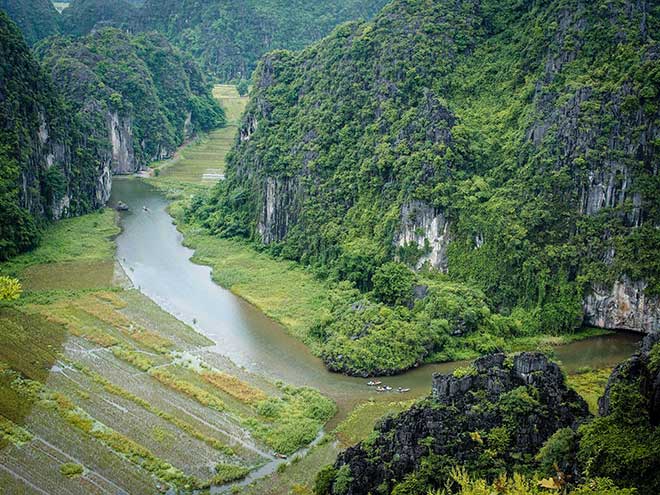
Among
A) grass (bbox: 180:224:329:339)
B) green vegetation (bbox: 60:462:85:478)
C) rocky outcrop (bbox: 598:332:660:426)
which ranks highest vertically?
rocky outcrop (bbox: 598:332:660:426)

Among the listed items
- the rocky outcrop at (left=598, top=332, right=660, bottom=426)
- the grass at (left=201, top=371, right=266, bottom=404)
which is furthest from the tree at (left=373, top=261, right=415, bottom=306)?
the rocky outcrop at (left=598, top=332, right=660, bottom=426)

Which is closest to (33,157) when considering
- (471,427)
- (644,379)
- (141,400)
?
(141,400)

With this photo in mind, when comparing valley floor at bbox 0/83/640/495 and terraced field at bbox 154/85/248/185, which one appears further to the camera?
terraced field at bbox 154/85/248/185

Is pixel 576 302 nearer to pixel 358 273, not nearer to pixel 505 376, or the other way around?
pixel 358 273

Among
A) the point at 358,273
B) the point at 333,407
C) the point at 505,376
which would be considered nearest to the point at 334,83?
the point at 358,273

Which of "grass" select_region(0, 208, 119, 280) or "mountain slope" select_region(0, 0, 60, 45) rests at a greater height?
"mountain slope" select_region(0, 0, 60, 45)

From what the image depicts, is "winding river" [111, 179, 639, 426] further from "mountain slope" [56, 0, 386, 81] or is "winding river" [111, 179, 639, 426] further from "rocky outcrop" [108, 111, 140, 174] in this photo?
"mountain slope" [56, 0, 386, 81]

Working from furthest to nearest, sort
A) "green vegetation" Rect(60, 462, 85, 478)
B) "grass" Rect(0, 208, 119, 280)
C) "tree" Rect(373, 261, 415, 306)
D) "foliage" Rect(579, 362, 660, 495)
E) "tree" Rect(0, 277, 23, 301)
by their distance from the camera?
"grass" Rect(0, 208, 119, 280) → "tree" Rect(373, 261, 415, 306) → "tree" Rect(0, 277, 23, 301) → "green vegetation" Rect(60, 462, 85, 478) → "foliage" Rect(579, 362, 660, 495)
